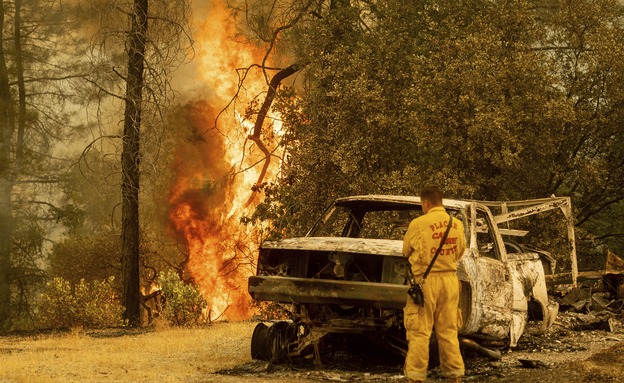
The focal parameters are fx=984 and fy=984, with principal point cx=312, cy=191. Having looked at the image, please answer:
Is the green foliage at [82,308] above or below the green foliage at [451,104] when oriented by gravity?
below

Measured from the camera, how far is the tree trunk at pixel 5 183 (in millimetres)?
32938

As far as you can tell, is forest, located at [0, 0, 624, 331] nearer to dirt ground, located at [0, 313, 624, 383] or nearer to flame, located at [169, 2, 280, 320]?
flame, located at [169, 2, 280, 320]

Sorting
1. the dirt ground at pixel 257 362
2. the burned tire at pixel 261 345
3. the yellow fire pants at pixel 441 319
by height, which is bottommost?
the dirt ground at pixel 257 362

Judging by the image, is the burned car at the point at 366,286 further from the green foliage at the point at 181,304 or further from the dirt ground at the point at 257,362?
the green foliage at the point at 181,304

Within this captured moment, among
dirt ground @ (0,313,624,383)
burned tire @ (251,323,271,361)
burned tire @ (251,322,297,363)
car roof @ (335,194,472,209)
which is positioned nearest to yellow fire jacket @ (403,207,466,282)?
dirt ground @ (0,313,624,383)

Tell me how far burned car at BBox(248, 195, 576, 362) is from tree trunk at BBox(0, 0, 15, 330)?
2286 centimetres

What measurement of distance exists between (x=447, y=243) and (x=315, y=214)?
13.0m

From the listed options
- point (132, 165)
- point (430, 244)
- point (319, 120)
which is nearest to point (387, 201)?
point (430, 244)

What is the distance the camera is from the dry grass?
10.4m

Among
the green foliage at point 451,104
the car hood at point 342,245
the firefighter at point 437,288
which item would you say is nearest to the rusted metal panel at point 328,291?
the car hood at point 342,245

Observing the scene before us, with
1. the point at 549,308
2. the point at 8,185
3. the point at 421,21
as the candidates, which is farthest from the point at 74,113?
the point at 549,308

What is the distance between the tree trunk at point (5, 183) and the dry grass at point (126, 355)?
1690cm

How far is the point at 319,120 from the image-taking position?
2186cm

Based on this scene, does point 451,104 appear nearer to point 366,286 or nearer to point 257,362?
point 257,362
